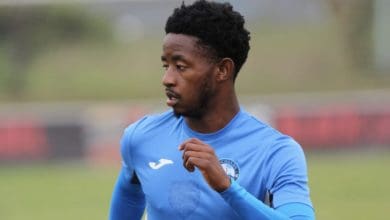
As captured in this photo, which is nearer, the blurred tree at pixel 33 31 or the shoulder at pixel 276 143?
the shoulder at pixel 276 143

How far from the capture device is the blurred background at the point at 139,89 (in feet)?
54.5

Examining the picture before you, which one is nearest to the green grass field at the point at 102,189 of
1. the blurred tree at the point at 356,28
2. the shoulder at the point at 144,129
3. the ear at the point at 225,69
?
the blurred tree at the point at 356,28

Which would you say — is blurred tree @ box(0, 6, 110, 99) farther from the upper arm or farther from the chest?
the upper arm

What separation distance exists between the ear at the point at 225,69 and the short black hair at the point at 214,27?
2cm

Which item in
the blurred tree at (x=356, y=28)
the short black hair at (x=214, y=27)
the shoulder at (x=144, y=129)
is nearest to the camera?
the short black hair at (x=214, y=27)

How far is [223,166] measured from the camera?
414 centimetres

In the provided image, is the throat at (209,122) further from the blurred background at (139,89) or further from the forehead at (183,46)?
the blurred background at (139,89)

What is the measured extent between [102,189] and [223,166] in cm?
1172

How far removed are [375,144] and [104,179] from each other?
4.53 meters

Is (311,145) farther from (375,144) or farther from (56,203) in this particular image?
(56,203)

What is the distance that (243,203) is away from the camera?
3896 millimetres

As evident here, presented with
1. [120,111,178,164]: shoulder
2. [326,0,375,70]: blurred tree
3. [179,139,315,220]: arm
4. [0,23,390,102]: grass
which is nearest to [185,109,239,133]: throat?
[120,111,178,164]: shoulder

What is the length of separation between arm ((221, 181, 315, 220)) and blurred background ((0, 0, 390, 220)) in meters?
10.2

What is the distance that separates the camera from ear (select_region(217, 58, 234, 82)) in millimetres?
4188
